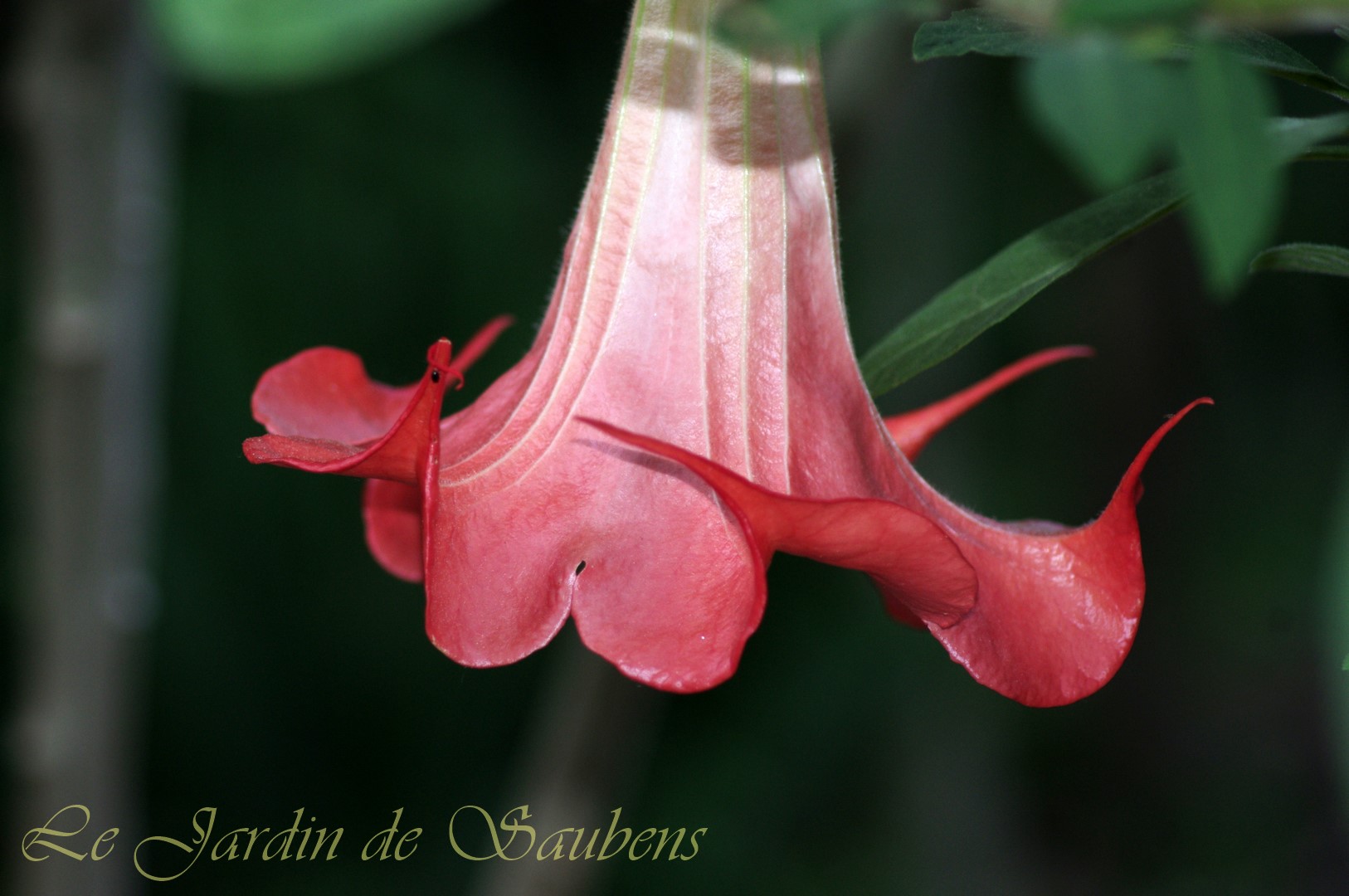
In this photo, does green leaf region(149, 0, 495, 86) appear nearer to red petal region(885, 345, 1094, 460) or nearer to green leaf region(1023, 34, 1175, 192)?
green leaf region(1023, 34, 1175, 192)

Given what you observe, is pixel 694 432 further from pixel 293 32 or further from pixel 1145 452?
pixel 293 32

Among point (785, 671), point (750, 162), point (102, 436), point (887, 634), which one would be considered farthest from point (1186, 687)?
point (750, 162)

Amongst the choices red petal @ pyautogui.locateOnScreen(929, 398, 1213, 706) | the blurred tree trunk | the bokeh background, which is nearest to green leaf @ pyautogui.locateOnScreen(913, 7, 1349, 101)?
red petal @ pyautogui.locateOnScreen(929, 398, 1213, 706)

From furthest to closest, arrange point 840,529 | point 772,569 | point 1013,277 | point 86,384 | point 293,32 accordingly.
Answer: point 772,569
point 86,384
point 1013,277
point 840,529
point 293,32

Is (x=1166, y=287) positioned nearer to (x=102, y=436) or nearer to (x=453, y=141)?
(x=453, y=141)

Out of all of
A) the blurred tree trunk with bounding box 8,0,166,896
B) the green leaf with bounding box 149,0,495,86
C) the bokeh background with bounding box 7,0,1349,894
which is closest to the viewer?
the green leaf with bounding box 149,0,495,86

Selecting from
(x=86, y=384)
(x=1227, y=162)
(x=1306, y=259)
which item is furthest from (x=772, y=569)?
(x=1227, y=162)
